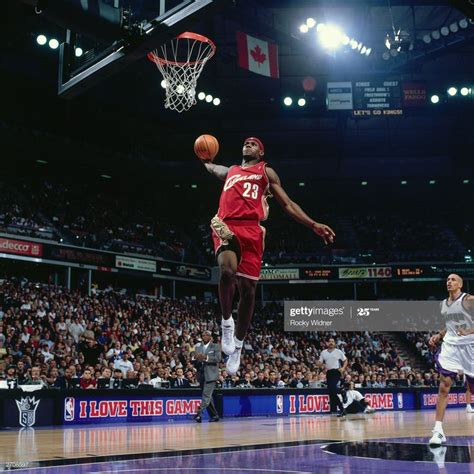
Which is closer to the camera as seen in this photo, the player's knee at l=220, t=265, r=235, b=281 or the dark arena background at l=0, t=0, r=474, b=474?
the player's knee at l=220, t=265, r=235, b=281

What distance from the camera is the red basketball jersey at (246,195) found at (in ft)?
18.1

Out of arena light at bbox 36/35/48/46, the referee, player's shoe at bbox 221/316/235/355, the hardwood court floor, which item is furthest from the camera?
arena light at bbox 36/35/48/46

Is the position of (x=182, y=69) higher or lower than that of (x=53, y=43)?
lower

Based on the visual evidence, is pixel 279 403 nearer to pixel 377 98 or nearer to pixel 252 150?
pixel 252 150

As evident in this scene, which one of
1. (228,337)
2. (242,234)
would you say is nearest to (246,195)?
(242,234)

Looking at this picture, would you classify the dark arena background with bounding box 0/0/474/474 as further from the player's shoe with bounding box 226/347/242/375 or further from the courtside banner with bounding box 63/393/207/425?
the player's shoe with bounding box 226/347/242/375

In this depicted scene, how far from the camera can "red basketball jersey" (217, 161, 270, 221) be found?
5.51m

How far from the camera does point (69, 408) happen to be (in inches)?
523

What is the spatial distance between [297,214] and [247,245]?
1.60 ft

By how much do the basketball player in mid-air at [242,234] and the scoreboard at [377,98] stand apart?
Answer: 2220cm

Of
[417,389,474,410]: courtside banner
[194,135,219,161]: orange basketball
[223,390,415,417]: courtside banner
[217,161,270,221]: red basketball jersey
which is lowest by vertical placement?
[417,389,474,410]: courtside banner


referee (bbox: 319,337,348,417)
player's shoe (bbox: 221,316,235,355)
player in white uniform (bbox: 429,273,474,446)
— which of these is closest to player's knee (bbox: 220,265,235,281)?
player's shoe (bbox: 221,316,235,355)

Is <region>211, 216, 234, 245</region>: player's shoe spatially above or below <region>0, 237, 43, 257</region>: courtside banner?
below

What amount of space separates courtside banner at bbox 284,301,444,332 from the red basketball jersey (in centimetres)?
2575
